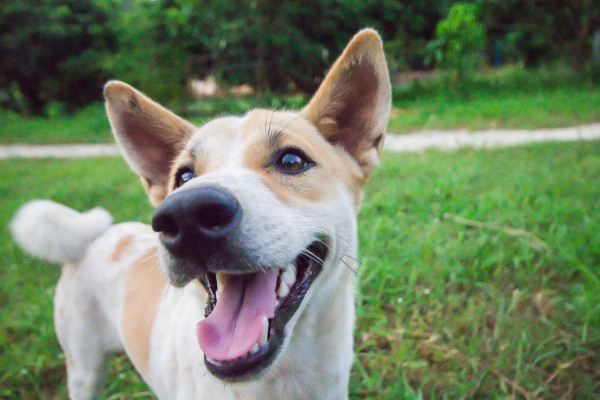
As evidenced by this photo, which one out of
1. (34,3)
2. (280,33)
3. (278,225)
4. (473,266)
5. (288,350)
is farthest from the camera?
(34,3)

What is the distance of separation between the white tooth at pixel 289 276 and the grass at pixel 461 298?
1068mm

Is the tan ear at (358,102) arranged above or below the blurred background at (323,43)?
above

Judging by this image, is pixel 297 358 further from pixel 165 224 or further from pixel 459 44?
pixel 459 44

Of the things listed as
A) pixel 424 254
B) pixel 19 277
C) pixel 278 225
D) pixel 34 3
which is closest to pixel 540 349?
pixel 424 254

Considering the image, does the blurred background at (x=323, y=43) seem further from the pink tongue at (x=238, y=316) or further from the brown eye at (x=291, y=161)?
the pink tongue at (x=238, y=316)

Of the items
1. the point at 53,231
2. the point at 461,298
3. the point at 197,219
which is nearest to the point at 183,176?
the point at 197,219

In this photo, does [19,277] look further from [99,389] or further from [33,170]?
[33,170]

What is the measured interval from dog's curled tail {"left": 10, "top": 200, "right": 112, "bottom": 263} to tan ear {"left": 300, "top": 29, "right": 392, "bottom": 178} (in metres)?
1.72

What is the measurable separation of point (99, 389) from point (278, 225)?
6.44ft

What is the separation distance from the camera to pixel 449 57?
35.7 feet

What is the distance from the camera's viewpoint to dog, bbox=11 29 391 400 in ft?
4.73

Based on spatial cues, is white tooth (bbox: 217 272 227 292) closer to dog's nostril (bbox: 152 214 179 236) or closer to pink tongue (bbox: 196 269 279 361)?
pink tongue (bbox: 196 269 279 361)

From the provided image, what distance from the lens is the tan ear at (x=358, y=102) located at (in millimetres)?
2010

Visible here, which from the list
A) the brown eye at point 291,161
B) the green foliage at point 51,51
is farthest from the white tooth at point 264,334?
the green foliage at point 51,51
